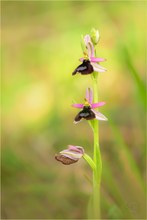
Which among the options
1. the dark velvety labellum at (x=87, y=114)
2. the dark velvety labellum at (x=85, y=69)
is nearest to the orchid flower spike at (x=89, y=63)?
the dark velvety labellum at (x=85, y=69)

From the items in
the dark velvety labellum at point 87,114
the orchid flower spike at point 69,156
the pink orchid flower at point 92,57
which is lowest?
the orchid flower spike at point 69,156

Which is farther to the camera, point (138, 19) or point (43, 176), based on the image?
point (138, 19)

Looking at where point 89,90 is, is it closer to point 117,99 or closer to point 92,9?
point 117,99

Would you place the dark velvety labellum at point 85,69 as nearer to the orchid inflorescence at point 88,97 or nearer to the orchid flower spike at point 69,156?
the orchid inflorescence at point 88,97

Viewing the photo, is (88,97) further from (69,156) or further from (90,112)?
(69,156)

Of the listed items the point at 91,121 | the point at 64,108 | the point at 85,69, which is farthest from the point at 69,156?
the point at 64,108

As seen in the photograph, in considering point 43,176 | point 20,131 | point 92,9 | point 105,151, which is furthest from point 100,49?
point 43,176
